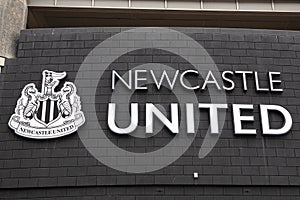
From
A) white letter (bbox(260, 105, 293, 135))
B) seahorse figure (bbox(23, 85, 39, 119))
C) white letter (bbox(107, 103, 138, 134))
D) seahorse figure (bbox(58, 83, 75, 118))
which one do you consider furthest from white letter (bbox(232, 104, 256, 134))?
seahorse figure (bbox(23, 85, 39, 119))

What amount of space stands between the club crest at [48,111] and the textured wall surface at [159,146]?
21 cm

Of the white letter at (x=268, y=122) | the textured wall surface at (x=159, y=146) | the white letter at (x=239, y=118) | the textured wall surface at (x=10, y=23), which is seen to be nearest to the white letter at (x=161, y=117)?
the textured wall surface at (x=159, y=146)

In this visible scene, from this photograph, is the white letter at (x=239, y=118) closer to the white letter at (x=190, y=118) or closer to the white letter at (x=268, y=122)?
the white letter at (x=268, y=122)

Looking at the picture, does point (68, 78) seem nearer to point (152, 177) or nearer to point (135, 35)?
point (135, 35)

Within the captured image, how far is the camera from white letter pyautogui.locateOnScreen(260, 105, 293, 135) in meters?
12.5

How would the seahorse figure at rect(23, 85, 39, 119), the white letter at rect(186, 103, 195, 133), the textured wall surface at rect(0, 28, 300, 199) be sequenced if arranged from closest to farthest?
1. the textured wall surface at rect(0, 28, 300, 199)
2. the white letter at rect(186, 103, 195, 133)
3. the seahorse figure at rect(23, 85, 39, 119)

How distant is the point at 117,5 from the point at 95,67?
3.20 m

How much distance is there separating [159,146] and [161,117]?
0.81 meters

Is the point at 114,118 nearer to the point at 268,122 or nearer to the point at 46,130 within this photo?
the point at 46,130

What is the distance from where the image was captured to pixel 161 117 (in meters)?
12.6

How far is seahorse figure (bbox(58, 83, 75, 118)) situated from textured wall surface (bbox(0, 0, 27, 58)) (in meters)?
2.24

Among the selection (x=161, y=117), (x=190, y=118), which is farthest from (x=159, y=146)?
(x=190, y=118)

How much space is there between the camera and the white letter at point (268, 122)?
1251cm

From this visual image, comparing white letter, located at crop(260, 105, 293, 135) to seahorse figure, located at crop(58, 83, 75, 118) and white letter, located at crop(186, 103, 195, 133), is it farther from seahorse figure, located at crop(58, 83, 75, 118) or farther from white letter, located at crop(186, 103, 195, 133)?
seahorse figure, located at crop(58, 83, 75, 118)
